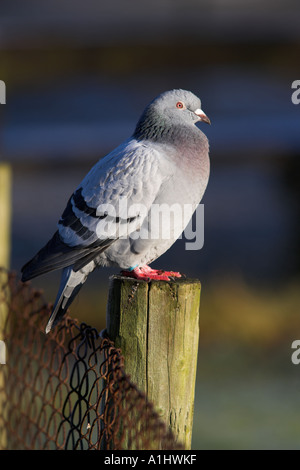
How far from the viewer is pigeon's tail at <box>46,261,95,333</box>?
329 centimetres

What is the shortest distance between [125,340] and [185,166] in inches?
43.4

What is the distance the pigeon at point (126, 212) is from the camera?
→ 3219 millimetres

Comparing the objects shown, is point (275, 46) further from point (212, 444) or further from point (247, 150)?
point (212, 444)

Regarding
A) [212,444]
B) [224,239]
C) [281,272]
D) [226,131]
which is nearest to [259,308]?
[281,272]

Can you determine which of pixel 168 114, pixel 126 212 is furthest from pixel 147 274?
pixel 168 114

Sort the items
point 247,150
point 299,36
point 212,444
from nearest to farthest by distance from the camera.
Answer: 1. point 212,444
2. point 299,36
3. point 247,150

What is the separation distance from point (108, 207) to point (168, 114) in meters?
0.65

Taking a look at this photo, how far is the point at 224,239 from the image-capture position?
10.5 meters

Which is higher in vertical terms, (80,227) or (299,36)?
(299,36)

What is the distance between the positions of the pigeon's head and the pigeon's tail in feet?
2.56

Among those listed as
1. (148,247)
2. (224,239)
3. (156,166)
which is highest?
(224,239)

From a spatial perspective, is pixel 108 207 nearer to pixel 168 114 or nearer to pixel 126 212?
pixel 126 212

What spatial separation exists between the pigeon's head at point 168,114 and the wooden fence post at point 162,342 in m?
1.15

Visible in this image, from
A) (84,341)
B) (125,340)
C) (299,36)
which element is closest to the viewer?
(125,340)
